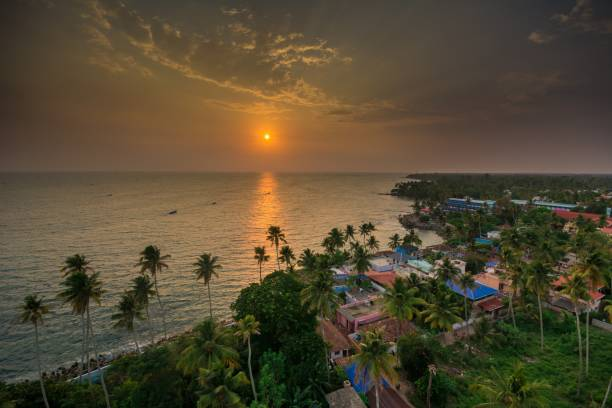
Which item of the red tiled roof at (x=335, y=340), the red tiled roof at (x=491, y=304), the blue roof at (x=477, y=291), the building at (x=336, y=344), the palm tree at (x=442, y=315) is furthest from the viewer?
the blue roof at (x=477, y=291)

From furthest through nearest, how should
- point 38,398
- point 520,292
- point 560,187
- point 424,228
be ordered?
1. point 560,187
2. point 424,228
3. point 520,292
4. point 38,398

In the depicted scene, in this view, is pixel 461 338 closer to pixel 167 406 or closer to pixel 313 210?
pixel 167 406

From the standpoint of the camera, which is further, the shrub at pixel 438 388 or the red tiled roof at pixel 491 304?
the red tiled roof at pixel 491 304

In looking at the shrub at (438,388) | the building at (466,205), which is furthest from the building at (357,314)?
the building at (466,205)

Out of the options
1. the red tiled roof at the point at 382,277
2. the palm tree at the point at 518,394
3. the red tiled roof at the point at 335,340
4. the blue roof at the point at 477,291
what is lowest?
the red tiled roof at the point at 335,340

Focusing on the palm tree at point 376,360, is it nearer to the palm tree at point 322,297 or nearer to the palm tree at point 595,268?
the palm tree at point 322,297

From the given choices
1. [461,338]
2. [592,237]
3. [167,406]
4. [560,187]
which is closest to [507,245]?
[461,338]

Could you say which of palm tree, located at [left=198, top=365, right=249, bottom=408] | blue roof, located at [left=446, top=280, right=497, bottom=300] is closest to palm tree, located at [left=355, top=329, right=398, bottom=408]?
palm tree, located at [left=198, top=365, right=249, bottom=408]
